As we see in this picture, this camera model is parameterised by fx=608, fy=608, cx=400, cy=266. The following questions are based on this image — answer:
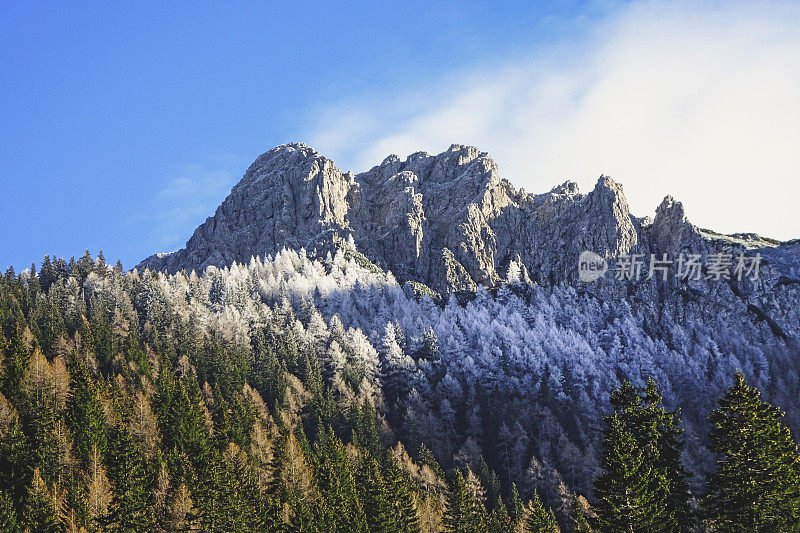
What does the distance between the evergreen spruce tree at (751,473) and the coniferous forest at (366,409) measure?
0.11 metres

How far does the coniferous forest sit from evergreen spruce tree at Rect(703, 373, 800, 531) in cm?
11

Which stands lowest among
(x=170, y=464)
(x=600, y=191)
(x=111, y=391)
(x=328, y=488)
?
(x=328, y=488)

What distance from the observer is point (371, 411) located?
104 metres

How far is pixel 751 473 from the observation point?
1297 inches

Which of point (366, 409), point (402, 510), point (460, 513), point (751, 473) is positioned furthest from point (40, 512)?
point (366, 409)

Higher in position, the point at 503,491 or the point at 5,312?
the point at 5,312

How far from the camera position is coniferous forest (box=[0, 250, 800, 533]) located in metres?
34.8

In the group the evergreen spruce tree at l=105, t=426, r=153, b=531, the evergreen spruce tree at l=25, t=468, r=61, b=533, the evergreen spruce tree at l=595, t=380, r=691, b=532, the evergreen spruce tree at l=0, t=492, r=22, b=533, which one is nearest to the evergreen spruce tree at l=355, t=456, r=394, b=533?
the evergreen spruce tree at l=105, t=426, r=153, b=531

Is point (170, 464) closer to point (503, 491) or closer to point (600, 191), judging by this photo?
point (503, 491)

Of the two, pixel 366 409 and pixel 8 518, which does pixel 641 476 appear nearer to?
pixel 8 518

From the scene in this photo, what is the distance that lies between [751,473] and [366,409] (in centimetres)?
7772

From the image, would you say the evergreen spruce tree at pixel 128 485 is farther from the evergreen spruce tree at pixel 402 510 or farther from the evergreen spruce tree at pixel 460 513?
the evergreen spruce tree at pixel 460 513

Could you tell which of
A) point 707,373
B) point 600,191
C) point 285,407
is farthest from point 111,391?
point 600,191

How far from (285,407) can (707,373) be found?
10519 cm
